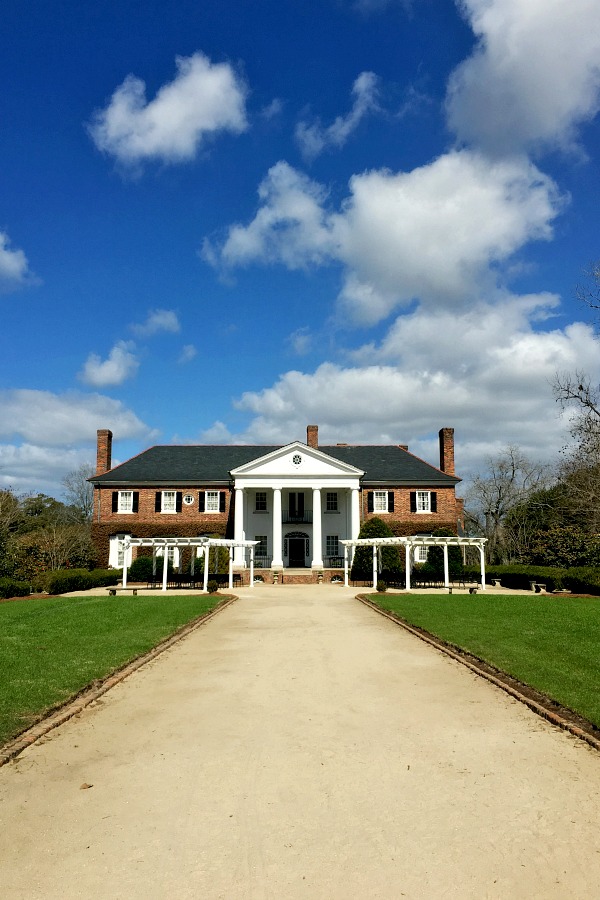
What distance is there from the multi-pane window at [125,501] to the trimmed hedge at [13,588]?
56.5 feet

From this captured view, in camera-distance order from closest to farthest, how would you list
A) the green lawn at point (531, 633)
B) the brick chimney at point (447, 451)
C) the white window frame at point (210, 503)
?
the green lawn at point (531, 633), the white window frame at point (210, 503), the brick chimney at point (447, 451)

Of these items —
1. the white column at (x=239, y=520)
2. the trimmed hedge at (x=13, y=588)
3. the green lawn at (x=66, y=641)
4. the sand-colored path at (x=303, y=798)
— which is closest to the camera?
the sand-colored path at (x=303, y=798)

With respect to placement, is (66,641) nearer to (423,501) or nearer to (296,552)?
(296,552)

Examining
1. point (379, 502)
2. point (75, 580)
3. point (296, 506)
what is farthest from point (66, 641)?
point (379, 502)

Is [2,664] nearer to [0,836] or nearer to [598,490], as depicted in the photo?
[0,836]

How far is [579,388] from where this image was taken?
109 feet

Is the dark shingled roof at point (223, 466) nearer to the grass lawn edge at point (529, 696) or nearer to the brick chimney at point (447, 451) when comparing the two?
the brick chimney at point (447, 451)

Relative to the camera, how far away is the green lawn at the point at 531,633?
10.0 m

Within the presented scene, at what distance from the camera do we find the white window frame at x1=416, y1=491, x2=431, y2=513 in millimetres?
46969

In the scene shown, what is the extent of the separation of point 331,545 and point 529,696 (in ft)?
124

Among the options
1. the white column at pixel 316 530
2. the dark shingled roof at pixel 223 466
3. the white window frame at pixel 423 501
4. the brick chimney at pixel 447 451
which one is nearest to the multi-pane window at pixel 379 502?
the dark shingled roof at pixel 223 466

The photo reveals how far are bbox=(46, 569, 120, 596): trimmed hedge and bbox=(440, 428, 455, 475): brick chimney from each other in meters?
25.1

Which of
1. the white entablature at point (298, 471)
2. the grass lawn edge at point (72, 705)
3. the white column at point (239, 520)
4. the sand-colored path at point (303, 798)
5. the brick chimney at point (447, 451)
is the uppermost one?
the brick chimney at point (447, 451)

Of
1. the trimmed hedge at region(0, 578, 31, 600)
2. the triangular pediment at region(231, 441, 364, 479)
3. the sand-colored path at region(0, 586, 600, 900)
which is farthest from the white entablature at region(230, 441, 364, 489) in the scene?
the sand-colored path at region(0, 586, 600, 900)
